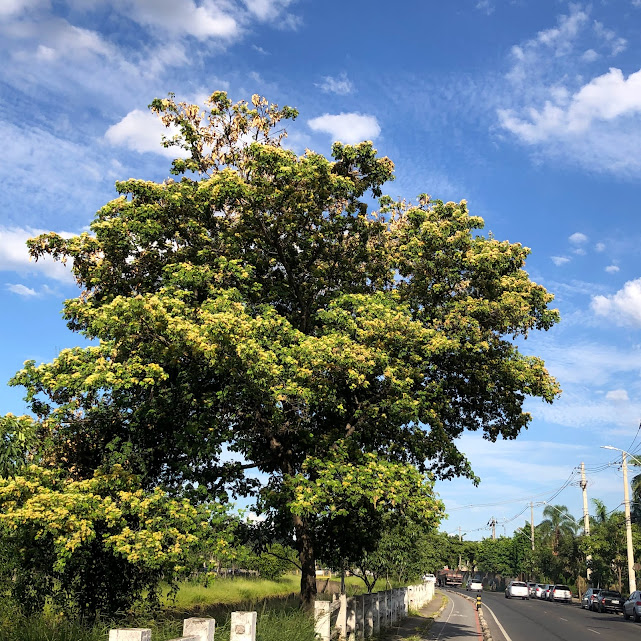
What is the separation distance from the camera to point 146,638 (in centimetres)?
614

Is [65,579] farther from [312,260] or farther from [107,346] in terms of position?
[312,260]

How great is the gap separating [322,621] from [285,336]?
20.3 ft

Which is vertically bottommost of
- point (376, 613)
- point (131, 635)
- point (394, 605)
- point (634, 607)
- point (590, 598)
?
point (590, 598)

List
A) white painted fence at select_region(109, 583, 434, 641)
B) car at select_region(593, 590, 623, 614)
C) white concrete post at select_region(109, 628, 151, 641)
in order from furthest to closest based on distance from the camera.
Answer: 1. car at select_region(593, 590, 623, 614)
2. white painted fence at select_region(109, 583, 434, 641)
3. white concrete post at select_region(109, 628, 151, 641)

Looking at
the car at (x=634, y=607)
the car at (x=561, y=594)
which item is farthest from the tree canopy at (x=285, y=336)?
the car at (x=561, y=594)

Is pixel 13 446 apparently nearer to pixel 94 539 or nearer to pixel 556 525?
pixel 94 539

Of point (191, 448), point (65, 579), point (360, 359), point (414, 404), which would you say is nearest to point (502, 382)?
point (414, 404)

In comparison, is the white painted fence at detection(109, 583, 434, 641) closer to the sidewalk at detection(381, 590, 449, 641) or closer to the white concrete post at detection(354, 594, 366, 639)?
the white concrete post at detection(354, 594, 366, 639)

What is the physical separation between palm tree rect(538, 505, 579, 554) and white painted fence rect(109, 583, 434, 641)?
54036 millimetres

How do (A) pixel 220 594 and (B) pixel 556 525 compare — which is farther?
(B) pixel 556 525

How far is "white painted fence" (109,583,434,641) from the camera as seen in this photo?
695 centimetres

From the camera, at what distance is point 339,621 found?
1648 cm

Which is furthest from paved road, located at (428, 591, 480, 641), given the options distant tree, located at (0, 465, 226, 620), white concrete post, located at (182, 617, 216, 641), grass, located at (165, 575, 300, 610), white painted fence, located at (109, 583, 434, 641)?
white concrete post, located at (182, 617, 216, 641)

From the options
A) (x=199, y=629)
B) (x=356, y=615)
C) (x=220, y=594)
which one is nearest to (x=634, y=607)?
(x=220, y=594)
